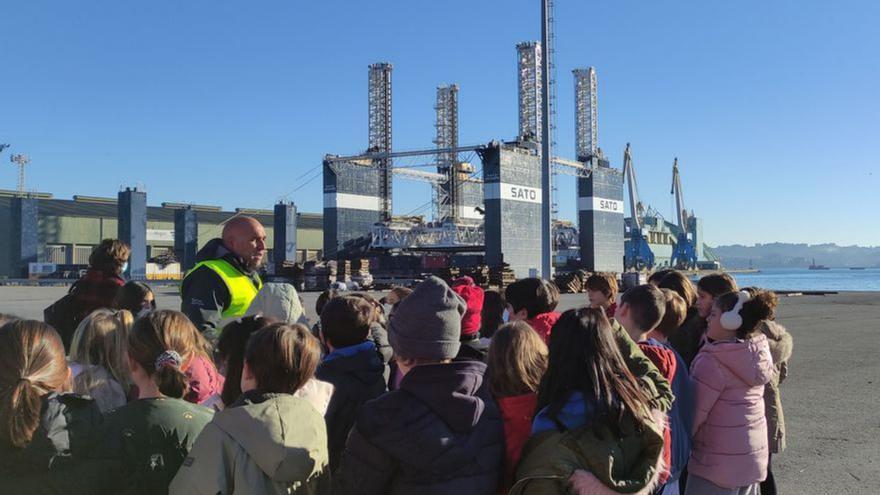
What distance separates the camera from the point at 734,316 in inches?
167

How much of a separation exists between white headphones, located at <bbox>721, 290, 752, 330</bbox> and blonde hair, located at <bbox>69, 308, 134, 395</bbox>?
10.2 ft

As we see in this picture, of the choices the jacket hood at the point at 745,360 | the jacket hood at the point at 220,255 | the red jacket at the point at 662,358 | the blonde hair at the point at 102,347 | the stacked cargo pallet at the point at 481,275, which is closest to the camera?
the blonde hair at the point at 102,347

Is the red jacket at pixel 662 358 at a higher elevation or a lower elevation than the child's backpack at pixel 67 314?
lower

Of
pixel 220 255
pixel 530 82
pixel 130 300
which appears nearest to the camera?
pixel 220 255

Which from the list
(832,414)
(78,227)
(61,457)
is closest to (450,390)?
(61,457)

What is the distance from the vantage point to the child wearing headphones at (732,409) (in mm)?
4172

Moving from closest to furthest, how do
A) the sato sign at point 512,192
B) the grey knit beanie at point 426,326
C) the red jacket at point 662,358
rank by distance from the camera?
the grey knit beanie at point 426,326, the red jacket at point 662,358, the sato sign at point 512,192

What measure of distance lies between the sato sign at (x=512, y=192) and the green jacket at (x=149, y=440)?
148ft

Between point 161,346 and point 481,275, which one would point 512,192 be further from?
point 161,346

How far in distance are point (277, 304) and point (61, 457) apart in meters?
1.97

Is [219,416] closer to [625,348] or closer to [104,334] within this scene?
[104,334]

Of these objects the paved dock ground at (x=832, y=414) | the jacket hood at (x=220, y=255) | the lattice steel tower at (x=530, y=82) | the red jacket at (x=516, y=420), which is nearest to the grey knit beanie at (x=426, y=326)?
the red jacket at (x=516, y=420)

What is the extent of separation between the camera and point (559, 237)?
72.0m

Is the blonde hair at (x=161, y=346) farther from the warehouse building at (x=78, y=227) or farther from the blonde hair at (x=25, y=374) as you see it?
the warehouse building at (x=78, y=227)
